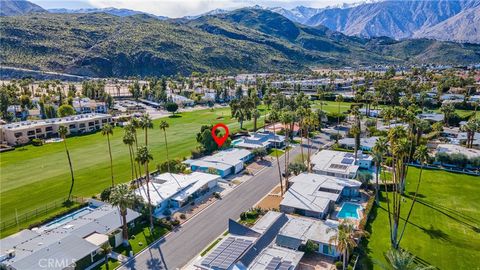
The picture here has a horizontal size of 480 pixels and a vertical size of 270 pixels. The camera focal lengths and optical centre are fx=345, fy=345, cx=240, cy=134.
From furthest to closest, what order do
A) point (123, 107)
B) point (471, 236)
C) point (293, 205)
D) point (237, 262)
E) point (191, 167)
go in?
point (123, 107), point (191, 167), point (293, 205), point (471, 236), point (237, 262)

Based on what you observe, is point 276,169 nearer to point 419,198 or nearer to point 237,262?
point 419,198

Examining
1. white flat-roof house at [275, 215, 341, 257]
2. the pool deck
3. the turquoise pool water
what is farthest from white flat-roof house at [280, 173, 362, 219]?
the turquoise pool water

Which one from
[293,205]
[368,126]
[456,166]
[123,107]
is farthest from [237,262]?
[123,107]

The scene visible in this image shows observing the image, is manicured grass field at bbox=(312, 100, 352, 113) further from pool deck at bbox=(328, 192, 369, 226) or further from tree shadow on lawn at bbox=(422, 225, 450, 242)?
tree shadow on lawn at bbox=(422, 225, 450, 242)

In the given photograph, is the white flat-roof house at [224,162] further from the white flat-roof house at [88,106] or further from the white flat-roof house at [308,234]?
the white flat-roof house at [88,106]

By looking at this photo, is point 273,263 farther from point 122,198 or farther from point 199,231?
point 122,198

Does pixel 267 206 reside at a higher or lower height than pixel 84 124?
lower

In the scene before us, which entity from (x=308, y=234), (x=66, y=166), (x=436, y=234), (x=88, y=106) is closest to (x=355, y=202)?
(x=436, y=234)
